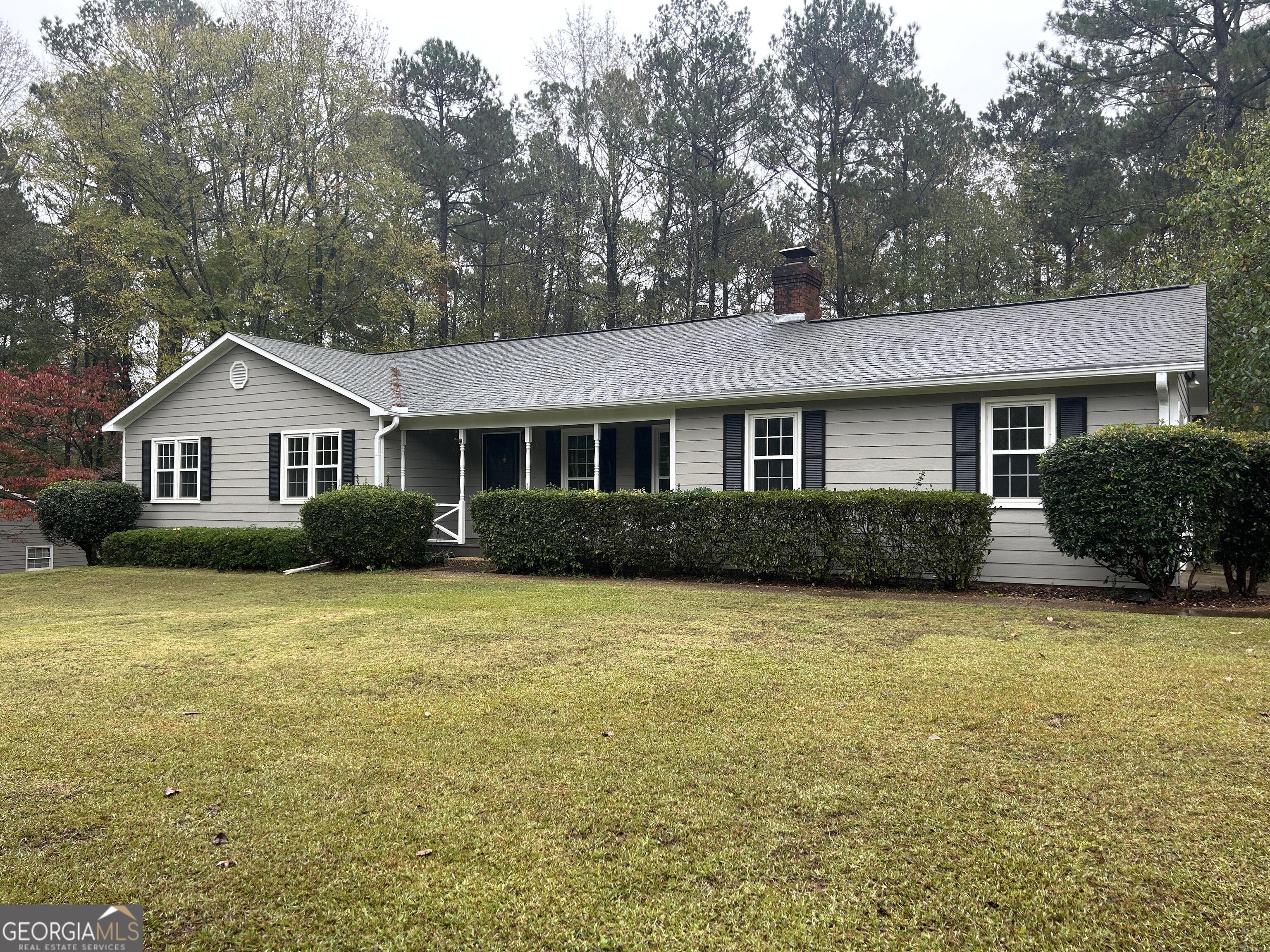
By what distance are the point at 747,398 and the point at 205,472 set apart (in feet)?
38.4

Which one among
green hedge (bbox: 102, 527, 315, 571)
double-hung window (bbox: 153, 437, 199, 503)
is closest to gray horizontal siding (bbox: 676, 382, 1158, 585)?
green hedge (bbox: 102, 527, 315, 571)

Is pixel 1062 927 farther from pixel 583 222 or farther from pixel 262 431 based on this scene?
pixel 583 222

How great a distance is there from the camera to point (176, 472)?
59.0 feet

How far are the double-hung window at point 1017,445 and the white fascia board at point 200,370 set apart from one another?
10.0 metres

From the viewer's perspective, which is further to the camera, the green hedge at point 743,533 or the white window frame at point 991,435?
the white window frame at point 991,435

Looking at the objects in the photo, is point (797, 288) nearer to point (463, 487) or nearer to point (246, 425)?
point (463, 487)

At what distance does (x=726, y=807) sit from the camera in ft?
11.6

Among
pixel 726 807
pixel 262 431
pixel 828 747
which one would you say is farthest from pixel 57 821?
pixel 262 431

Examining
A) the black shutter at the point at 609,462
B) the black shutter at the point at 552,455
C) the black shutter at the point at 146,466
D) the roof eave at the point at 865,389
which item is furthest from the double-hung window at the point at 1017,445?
the black shutter at the point at 146,466

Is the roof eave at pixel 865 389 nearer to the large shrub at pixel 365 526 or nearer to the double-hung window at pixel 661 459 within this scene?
the double-hung window at pixel 661 459

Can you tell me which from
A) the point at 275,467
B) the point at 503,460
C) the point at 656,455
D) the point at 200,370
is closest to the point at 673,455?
the point at 656,455

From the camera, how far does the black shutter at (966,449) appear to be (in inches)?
447

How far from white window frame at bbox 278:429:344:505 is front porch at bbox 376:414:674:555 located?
902mm

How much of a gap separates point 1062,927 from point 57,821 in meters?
3.75
